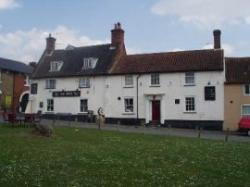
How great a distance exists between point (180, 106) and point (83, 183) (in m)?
33.4

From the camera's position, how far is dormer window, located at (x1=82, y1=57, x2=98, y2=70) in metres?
49.2

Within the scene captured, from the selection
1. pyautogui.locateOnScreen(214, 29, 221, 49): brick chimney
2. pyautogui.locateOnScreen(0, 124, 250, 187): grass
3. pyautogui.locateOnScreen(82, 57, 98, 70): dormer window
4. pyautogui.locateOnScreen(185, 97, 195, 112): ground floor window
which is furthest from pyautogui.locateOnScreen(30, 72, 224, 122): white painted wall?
pyautogui.locateOnScreen(0, 124, 250, 187): grass

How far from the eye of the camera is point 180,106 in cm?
4353

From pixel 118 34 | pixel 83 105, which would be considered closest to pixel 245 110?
pixel 118 34

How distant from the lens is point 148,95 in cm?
4494

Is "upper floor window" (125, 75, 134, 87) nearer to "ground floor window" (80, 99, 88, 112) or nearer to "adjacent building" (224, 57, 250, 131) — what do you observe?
"ground floor window" (80, 99, 88, 112)

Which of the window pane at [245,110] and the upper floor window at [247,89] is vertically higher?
the upper floor window at [247,89]

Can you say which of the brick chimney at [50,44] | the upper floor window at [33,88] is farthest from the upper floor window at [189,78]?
the brick chimney at [50,44]

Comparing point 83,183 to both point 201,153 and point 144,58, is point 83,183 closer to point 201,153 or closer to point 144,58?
point 201,153

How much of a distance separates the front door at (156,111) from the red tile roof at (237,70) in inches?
308

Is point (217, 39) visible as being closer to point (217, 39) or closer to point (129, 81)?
point (217, 39)

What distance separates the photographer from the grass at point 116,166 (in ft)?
37.3

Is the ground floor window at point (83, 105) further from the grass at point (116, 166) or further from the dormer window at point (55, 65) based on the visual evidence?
the grass at point (116, 166)

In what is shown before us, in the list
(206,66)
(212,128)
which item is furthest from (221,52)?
(212,128)
